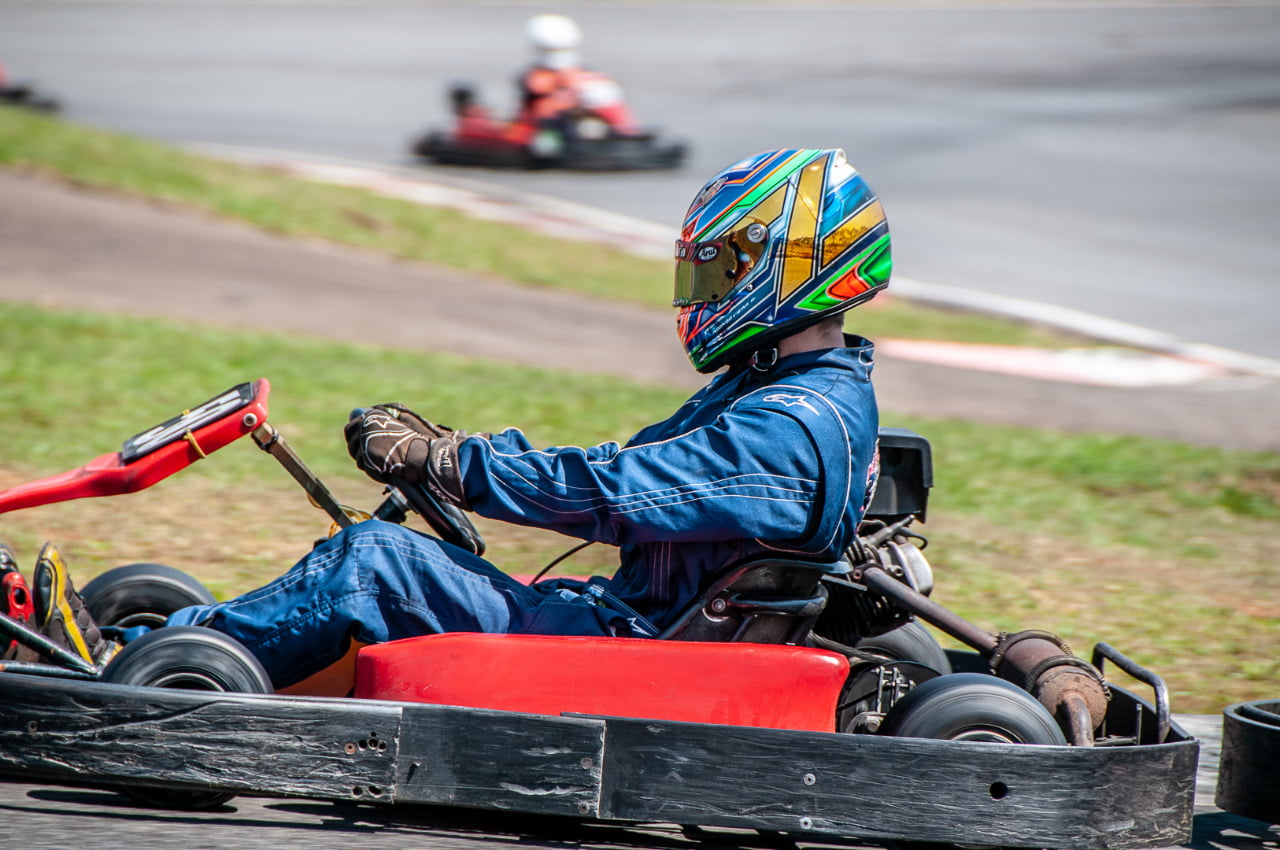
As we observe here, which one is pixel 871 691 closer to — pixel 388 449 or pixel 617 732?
pixel 617 732

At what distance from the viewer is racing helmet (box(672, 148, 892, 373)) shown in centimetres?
308

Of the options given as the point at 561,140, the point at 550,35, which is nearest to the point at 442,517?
the point at 561,140

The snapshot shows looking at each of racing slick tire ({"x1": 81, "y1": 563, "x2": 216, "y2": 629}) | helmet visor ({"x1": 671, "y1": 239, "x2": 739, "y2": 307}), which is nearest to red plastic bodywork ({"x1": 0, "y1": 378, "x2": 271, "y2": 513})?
racing slick tire ({"x1": 81, "y1": 563, "x2": 216, "y2": 629})

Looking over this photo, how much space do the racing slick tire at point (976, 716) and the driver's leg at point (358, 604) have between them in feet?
2.71

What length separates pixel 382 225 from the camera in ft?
41.0

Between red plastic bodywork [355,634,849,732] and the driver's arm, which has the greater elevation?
the driver's arm

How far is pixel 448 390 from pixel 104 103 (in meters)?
14.2

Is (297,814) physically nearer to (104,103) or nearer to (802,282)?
(802,282)

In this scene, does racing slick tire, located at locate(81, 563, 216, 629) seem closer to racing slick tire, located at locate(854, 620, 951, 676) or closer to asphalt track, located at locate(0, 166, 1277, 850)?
racing slick tire, located at locate(854, 620, 951, 676)

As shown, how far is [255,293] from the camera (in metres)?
9.86

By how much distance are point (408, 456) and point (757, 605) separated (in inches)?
29.6

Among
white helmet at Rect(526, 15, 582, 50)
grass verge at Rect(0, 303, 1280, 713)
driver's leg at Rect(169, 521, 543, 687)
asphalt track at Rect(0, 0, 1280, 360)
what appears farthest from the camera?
white helmet at Rect(526, 15, 582, 50)

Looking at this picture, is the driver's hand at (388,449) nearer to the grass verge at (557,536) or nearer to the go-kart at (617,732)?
the go-kart at (617,732)

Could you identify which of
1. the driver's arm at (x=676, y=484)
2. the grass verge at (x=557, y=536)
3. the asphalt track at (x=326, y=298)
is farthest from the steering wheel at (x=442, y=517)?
the asphalt track at (x=326, y=298)
